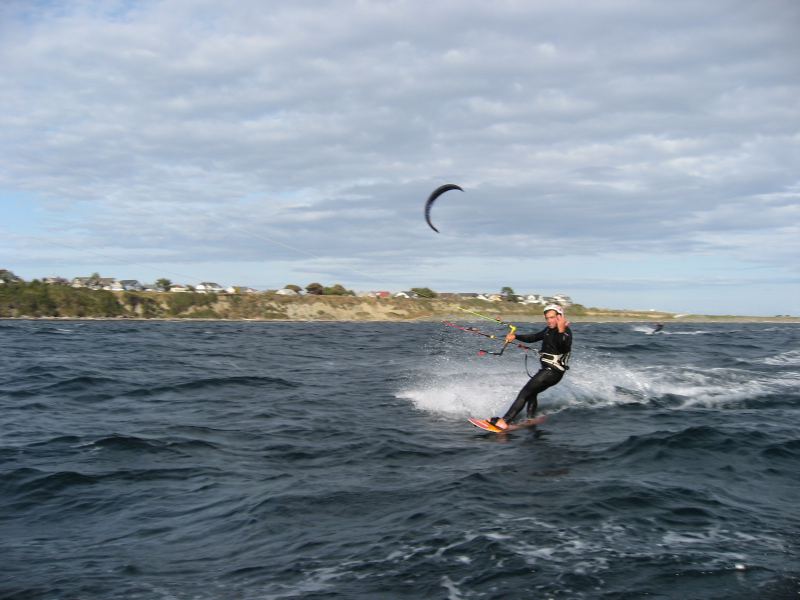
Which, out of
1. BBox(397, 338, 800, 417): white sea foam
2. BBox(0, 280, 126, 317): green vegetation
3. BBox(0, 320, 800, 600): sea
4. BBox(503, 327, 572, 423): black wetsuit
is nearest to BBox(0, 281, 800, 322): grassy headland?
BBox(0, 280, 126, 317): green vegetation

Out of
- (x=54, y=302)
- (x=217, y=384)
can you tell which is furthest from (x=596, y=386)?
(x=54, y=302)

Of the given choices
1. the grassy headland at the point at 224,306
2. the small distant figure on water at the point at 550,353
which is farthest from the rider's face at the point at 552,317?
the grassy headland at the point at 224,306

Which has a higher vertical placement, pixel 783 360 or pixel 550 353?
pixel 550 353

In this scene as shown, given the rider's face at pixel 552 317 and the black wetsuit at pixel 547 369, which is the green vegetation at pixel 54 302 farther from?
the rider's face at pixel 552 317

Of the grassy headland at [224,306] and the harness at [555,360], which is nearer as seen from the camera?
the harness at [555,360]

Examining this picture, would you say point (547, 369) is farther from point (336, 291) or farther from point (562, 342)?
point (336, 291)

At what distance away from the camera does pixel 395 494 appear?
8.97 metres

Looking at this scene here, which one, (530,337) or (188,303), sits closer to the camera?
(530,337)

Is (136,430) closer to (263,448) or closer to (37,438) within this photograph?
(37,438)

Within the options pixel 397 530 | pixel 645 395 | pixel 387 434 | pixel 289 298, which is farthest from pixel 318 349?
pixel 289 298

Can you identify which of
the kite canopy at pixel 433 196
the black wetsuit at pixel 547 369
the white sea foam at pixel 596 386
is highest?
the kite canopy at pixel 433 196

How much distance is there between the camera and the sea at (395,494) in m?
6.40

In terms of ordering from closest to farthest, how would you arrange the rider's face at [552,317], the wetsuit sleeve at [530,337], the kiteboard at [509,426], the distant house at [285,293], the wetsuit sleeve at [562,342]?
1. the kiteboard at [509,426]
2. the wetsuit sleeve at [530,337]
3. the rider's face at [552,317]
4. the wetsuit sleeve at [562,342]
5. the distant house at [285,293]

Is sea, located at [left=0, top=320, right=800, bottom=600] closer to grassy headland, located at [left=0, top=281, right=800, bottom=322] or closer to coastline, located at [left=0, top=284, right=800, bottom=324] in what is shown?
coastline, located at [left=0, top=284, right=800, bottom=324]
